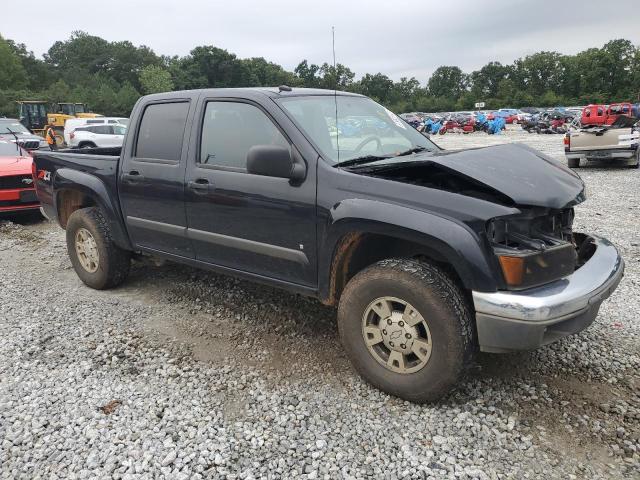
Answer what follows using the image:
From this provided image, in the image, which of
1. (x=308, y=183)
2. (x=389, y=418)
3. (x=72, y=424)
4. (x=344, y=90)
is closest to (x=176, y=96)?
(x=344, y=90)

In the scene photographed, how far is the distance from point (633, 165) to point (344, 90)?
12.2 meters

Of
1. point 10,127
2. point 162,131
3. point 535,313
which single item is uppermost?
point 10,127

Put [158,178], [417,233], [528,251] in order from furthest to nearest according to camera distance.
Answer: [158,178], [417,233], [528,251]

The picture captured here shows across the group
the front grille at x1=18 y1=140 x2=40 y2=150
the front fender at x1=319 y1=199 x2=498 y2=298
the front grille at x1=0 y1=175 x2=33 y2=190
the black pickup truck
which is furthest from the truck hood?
the front grille at x1=18 y1=140 x2=40 y2=150

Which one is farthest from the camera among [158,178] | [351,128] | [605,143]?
[605,143]

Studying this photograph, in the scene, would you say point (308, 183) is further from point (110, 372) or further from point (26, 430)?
point (26, 430)

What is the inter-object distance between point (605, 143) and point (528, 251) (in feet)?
40.2

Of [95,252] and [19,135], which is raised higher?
[19,135]

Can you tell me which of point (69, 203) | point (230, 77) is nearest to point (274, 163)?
point (69, 203)

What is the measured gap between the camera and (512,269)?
2621mm

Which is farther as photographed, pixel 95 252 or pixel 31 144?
pixel 31 144

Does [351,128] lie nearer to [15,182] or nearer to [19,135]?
[15,182]

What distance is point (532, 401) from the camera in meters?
3.02

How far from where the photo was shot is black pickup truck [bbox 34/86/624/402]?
269cm
